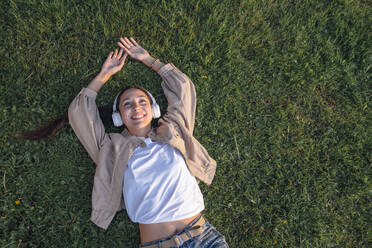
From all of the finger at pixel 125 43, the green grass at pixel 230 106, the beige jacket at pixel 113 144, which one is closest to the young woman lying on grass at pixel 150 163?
the beige jacket at pixel 113 144

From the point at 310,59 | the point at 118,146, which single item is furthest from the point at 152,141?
the point at 310,59

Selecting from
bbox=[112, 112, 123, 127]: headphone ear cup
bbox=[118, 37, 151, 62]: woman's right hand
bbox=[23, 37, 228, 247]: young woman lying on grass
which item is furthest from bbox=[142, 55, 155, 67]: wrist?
bbox=[112, 112, 123, 127]: headphone ear cup

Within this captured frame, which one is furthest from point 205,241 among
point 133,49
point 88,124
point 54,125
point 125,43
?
point 125,43

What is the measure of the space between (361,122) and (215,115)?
2.50 metres

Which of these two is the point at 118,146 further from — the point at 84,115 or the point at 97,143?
the point at 84,115

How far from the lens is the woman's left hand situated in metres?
3.87

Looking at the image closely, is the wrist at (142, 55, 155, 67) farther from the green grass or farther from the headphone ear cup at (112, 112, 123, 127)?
the headphone ear cup at (112, 112, 123, 127)

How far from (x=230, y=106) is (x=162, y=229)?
2129 millimetres

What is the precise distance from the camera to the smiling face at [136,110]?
337cm

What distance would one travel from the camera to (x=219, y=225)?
3.92 metres

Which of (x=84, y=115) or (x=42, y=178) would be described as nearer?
(x=84, y=115)

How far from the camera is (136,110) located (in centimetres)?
333

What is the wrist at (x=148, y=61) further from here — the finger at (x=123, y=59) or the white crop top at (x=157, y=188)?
the white crop top at (x=157, y=188)

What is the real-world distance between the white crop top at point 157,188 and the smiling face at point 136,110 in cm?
22
